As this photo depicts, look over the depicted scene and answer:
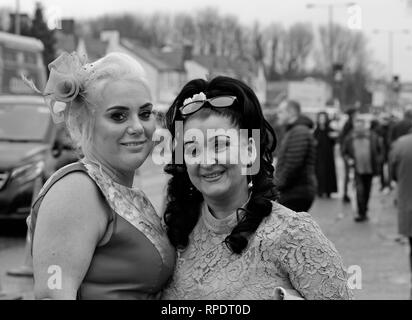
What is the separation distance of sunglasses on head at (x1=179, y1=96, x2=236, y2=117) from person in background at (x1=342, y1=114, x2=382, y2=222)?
10596mm

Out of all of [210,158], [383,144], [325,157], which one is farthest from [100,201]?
[383,144]

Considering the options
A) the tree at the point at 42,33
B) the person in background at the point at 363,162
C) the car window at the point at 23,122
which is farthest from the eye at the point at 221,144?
the tree at the point at 42,33

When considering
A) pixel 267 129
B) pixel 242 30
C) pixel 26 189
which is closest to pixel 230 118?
pixel 267 129

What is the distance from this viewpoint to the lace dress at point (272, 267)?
2.06 metres

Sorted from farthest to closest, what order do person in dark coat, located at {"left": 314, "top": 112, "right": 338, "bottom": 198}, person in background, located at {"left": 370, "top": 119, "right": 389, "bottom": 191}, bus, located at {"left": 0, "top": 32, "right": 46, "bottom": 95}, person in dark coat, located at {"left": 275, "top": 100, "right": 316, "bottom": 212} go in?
person in background, located at {"left": 370, "top": 119, "right": 389, "bottom": 191}, bus, located at {"left": 0, "top": 32, "right": 46, "bottom": 95}, person in dark coat, located at {"left": 314, "top": 112, "right": 338, "bottom": 198}, person in dark coat, located at {"left": 275, "top": 100, "right": 316, "bottom": 212}

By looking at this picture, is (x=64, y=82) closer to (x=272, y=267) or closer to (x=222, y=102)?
(x=222, y=102)

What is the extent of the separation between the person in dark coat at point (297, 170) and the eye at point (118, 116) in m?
5.25

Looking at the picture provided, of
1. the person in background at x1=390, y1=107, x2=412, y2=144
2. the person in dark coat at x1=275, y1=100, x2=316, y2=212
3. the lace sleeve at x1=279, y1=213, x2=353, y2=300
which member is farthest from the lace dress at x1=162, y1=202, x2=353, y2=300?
the person in background at x1=390, y1=107, x2=412, y2=144

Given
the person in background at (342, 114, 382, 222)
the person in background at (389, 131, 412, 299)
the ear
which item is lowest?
the person in background at (342, 114, 382, 222)

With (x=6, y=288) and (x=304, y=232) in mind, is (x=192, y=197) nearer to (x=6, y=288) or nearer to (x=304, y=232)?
(x=304, y=232)

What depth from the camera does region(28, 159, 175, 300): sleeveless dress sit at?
205 cm

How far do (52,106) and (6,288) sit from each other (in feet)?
18.1

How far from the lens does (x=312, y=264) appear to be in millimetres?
2055

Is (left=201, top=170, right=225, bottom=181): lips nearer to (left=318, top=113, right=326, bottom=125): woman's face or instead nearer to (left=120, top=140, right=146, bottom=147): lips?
(left=120, top=140, right=146, bottom=147): lips
